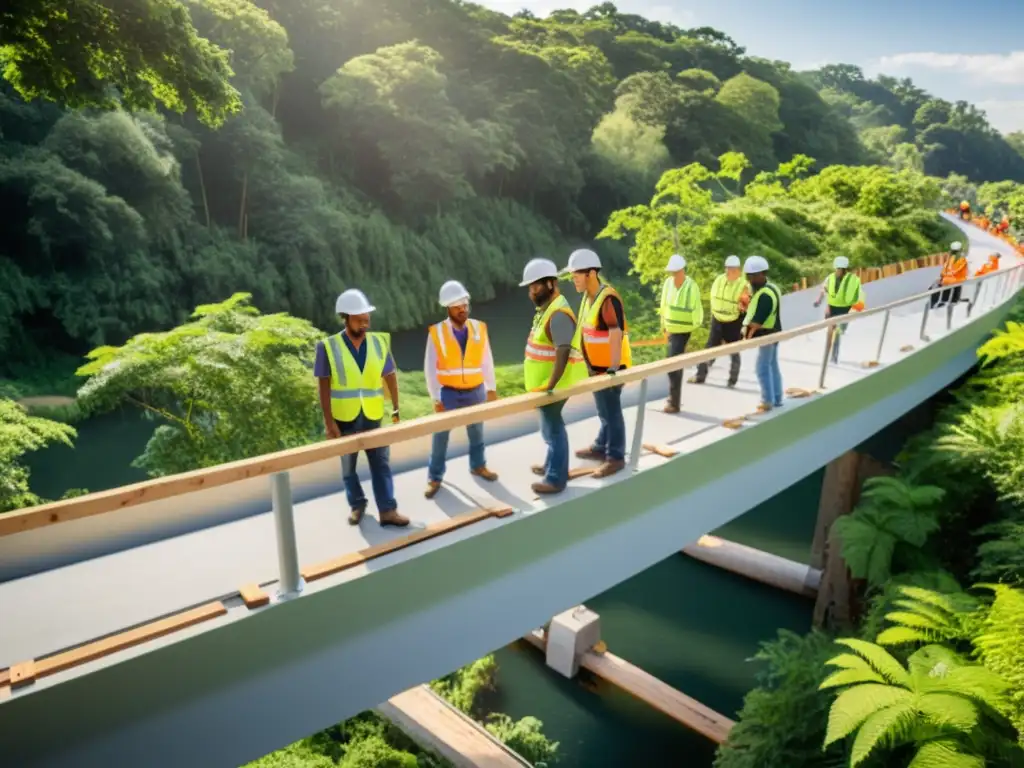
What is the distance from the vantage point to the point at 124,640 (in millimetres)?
3061

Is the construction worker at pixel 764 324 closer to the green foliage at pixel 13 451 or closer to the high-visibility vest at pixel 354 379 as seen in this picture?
the high-visibility vest at pixel 354 379

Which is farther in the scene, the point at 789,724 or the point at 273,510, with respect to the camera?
the point at 789,724

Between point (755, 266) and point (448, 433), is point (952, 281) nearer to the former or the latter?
point (755, 266)

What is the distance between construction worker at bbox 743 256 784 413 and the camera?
6.86m

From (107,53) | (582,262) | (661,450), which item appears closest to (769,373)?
(661,450)

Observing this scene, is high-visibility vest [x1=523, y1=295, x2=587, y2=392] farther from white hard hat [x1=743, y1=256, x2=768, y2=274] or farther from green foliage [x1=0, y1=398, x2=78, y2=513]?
green foliage [x1=0, y1=398, x2=78, y2=513]

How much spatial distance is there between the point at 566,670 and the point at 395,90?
1148 inches

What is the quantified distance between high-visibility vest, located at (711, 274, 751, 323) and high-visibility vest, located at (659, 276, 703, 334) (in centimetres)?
59

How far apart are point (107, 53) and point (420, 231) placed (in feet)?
82.9

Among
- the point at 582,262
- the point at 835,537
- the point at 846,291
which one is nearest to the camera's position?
the point at 582,262

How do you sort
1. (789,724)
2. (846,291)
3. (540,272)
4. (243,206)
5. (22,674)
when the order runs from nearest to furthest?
(22,674) < (540,272) < (789,724) < (846,291) < (243,206)

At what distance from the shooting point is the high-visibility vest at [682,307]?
7047mm

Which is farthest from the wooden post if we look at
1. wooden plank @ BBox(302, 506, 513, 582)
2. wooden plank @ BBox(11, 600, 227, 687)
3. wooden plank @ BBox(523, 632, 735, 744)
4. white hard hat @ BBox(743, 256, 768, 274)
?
wooden plank @ BBox(11, 600, 227, 687)

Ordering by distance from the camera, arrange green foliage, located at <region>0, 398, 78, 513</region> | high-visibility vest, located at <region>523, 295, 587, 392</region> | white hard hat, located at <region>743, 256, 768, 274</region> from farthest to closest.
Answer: green foliage, located at <region>0, 398, 78, 513</region> → white hard hat, located at <region>743, 256, 768, 274</region> → high-visibility vest, located at <region>523, 295, 587, 392</region>
